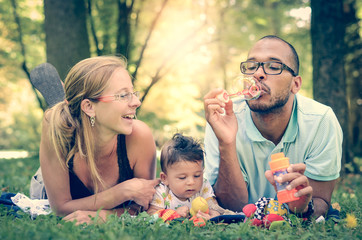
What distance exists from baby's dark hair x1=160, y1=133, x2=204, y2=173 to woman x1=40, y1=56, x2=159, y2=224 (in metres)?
0.25

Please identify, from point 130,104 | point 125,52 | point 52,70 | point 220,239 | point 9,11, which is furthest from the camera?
point 9,11

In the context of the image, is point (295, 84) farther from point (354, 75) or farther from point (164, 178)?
point (354, 75)

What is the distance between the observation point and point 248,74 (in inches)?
135

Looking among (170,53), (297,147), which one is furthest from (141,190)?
(170,53)

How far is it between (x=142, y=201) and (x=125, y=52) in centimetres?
531

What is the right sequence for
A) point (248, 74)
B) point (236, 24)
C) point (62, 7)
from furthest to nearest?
1. point (236, 24)
2. point (62, 7)
3. point (248, 74)

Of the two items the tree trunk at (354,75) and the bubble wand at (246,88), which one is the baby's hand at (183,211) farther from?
the tree trunk at (354,75)

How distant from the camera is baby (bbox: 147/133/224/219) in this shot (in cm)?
342

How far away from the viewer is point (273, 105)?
3.39 meters

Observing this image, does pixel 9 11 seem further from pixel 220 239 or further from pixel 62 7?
pixel 220 239

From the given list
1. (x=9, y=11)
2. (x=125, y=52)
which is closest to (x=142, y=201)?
(x=125, y=52)

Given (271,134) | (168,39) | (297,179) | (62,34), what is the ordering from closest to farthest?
(297,179)
(271,134)
(62,34)
(168,39)

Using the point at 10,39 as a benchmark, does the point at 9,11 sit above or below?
above

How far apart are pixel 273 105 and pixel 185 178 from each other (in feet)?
3.39
